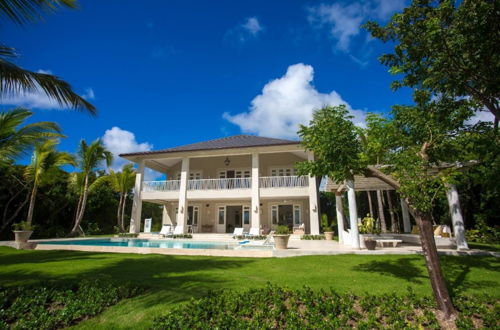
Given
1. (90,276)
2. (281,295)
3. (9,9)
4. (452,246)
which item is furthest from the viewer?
(452,246)

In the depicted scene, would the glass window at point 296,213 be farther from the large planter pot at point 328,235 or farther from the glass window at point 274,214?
the large planter pot at point 328,235

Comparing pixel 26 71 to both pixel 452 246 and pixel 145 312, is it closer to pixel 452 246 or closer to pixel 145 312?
pixel 145 312

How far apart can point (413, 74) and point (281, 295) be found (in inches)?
264

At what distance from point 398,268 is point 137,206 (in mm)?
17247

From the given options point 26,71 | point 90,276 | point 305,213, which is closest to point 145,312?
point 90,276

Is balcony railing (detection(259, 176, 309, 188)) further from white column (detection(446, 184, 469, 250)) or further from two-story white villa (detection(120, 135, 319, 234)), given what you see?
white column (detection(446, 184, 469, 250))

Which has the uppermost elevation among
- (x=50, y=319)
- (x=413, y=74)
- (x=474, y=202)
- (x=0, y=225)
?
(x=413, y=74)

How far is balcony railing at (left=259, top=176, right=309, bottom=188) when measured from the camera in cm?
1725

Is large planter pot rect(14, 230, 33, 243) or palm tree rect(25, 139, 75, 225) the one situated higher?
palm tree rect(25, 139, 75, 225)

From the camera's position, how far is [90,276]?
6223 millimetres

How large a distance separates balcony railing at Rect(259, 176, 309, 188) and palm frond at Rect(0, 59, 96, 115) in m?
12.9

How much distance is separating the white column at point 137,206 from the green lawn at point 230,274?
33.1ft

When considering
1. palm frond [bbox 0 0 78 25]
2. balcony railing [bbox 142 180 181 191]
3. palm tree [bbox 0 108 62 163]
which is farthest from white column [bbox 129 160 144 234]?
palm frond [bbox 0 0 78 25]

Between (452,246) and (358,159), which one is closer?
(358,159)
